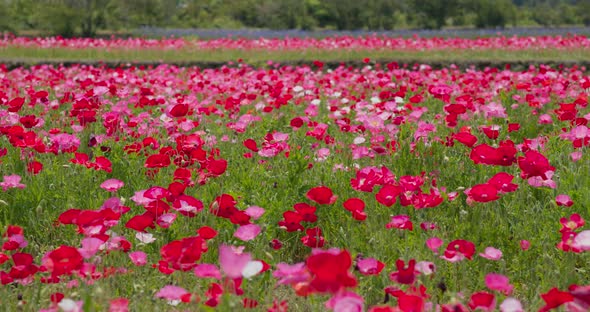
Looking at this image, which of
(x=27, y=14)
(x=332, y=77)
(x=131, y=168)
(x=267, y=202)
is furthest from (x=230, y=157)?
(x=27, y=14)

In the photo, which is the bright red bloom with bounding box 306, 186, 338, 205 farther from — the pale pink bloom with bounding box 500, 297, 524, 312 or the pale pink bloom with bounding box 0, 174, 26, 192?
the pale pink bloom with bounding box 0, 174, 26, 192

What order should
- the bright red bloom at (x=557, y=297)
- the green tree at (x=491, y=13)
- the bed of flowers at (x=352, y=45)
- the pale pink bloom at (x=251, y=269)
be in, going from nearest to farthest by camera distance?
the bright red bloom at (x=557, y=297), the pale pink bloom at (x=251, y=269), the bed of flowers at (x=352, y=45), the green tree at (x=491, y=13)

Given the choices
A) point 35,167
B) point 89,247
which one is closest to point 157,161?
point 35,167

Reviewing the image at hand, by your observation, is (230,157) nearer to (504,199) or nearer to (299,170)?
(299,170)

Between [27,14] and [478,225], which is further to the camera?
[27,14]

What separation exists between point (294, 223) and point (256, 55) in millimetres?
10859

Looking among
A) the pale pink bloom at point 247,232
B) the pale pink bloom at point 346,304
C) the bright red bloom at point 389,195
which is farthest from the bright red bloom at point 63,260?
the bright red bloom at point 389,195

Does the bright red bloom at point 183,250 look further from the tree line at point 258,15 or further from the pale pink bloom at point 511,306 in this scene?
the tree line at point 258,15

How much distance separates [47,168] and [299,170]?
128cm

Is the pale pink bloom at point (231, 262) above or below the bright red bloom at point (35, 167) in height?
above

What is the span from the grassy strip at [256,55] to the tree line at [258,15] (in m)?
8.36

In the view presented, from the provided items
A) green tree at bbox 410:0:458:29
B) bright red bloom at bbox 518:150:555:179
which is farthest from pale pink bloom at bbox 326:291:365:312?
green tree at bbox 410:0:458:29

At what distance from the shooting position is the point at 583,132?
3.27 metres

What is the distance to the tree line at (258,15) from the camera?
2255 cm
